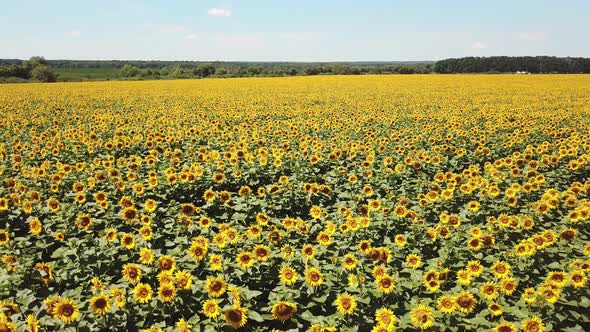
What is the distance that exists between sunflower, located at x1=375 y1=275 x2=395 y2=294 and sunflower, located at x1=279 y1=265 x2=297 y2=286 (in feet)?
3.15

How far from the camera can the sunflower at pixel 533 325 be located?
3782 millimetres

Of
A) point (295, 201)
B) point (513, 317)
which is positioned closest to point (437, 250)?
point (513, 317)

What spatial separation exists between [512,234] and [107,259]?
5.99m

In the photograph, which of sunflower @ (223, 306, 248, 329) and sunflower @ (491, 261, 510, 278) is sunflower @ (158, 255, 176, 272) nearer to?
sunflower @ (223, 306, 248, 329)

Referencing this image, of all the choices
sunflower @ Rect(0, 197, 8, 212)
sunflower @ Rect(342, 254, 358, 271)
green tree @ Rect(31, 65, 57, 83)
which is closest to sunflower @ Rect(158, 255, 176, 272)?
sunflower @ Rect(342, 254, 358, 271)

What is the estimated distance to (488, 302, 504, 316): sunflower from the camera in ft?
13.4

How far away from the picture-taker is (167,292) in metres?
4.12

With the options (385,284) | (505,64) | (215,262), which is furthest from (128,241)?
(505,64)

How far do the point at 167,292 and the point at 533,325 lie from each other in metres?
3.62

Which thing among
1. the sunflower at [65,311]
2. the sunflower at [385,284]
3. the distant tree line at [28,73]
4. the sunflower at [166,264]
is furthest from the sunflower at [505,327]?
the distant tree line at [28,73]

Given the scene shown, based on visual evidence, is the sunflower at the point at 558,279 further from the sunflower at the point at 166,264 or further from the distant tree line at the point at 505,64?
the distant tree line at the point at 505,64

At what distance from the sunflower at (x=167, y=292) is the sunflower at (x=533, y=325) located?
3459 mm

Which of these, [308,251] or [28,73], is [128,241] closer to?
[308,251]

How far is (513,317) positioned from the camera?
4.29 meters
